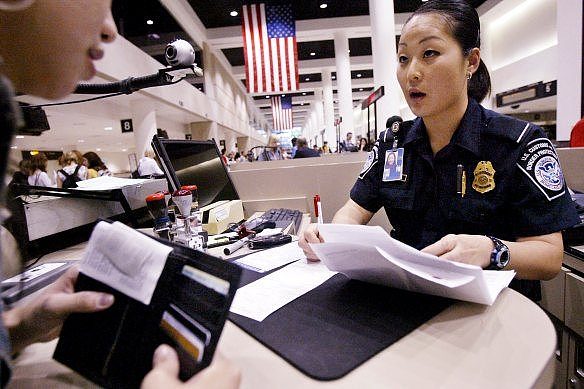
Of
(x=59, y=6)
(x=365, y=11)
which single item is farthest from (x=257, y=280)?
(x=365, y=11)

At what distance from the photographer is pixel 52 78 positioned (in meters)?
0.49

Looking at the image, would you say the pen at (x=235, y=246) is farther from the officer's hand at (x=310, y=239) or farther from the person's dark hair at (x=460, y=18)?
the person's dark hair at (x=460, y=18)

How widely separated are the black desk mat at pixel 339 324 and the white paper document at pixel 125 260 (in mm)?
216

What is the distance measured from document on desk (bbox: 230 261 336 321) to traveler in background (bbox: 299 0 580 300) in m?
0.09

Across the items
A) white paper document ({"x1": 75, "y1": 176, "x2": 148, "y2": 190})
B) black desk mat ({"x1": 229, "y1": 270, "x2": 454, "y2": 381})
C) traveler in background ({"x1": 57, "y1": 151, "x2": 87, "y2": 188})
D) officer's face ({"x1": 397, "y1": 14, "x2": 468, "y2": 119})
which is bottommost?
black desk mat ({"x1": 229, "y1": 270, "x2": 454, "y2": 381})

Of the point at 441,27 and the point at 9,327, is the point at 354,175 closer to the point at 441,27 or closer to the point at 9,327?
the point at 441,27

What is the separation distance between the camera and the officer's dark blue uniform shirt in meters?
0.97

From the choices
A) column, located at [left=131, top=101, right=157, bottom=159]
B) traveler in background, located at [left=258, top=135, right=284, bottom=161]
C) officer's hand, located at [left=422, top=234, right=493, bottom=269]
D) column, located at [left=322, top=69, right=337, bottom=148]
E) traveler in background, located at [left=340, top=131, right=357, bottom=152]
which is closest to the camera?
officer's hand, located at [left=422, top=234, right=493, bottom=269]

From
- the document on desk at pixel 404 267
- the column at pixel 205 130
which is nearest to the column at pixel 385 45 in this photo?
the document on desk at pixel 404 267

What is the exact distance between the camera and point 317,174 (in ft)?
7.13

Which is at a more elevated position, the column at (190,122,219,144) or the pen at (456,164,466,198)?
the column at (190,122,219,144)

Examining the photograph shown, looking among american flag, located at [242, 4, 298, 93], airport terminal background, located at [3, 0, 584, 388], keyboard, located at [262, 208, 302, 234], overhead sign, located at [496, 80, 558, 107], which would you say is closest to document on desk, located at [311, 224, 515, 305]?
keyboard, located at [262, 208, 302, 234]

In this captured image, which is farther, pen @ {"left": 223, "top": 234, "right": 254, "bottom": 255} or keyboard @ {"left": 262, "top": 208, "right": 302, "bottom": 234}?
keyboard @ {"left": 262, "top": 208, "right": 302, "bottom": 234}

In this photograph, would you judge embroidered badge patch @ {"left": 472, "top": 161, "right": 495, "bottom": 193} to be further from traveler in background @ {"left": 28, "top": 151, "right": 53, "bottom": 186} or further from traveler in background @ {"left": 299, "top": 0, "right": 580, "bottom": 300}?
traveler in background @ {"left": 28, "top": 151, "right": 53, "bottom": 186}
